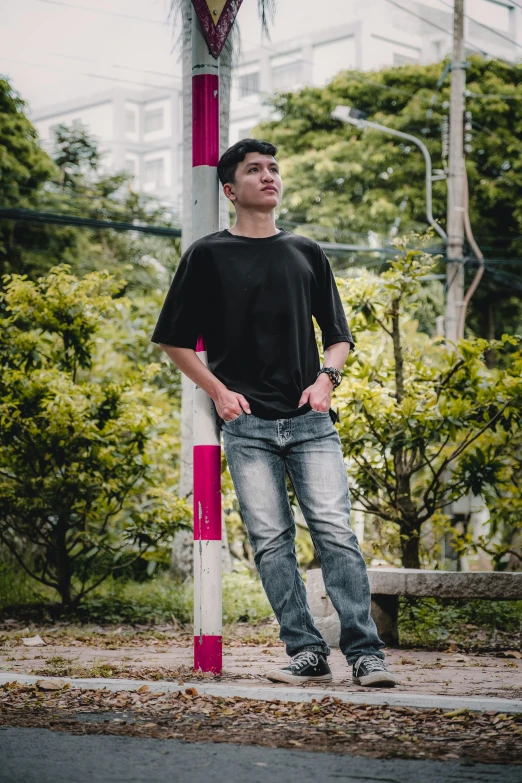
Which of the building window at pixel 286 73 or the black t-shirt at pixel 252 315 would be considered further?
the building window at pixel 286 73

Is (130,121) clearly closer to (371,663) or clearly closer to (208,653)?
(208,653)

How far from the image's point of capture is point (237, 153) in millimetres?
4023

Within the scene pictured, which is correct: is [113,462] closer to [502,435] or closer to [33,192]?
[502,435]

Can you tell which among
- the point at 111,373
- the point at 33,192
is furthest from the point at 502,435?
the point at 33,192

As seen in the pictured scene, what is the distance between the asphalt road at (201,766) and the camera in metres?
2.37

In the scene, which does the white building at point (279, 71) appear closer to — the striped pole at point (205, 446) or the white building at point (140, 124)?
the white building at point (140, 124)

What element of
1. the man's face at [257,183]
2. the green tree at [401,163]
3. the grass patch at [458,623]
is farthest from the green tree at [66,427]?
the green tree at [401,163]

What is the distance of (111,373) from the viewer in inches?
419

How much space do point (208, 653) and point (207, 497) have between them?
0.59m

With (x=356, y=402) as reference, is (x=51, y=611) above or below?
below

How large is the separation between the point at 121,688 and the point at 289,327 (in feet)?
4.66

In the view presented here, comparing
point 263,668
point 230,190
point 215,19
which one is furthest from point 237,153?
point 263,668

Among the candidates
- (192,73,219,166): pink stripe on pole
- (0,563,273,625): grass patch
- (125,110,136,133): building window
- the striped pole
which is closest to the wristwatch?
the striped pole

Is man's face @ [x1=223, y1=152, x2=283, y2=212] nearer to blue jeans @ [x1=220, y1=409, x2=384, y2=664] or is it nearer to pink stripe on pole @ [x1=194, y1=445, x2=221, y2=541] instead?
blue jeans @ [x1=220, y1=409, x2=384, y2=664]
